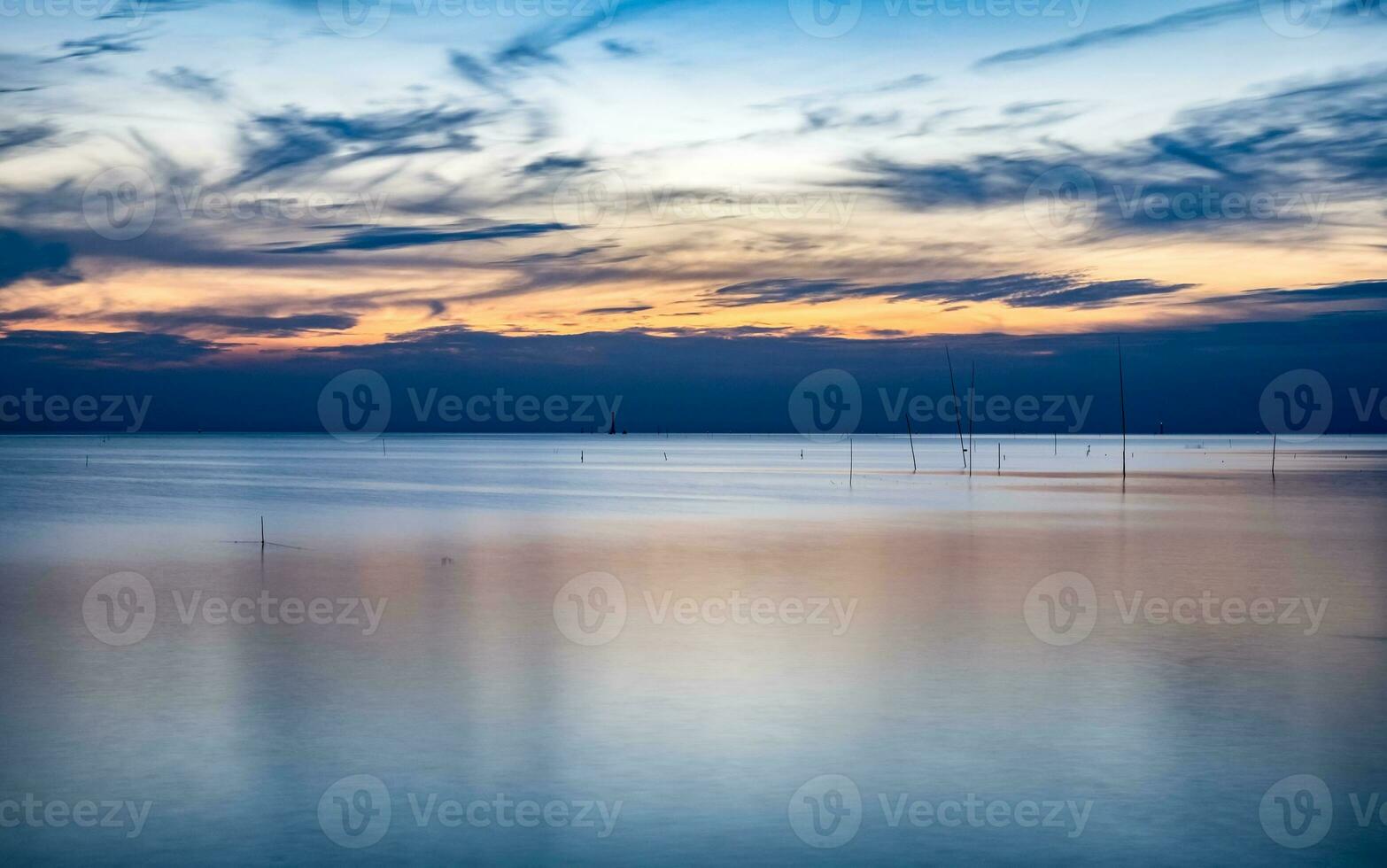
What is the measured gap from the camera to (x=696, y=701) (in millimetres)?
11641

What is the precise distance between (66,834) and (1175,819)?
703cm

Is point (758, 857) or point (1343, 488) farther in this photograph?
point (1343, 488)

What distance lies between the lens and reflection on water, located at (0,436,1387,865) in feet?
26.2

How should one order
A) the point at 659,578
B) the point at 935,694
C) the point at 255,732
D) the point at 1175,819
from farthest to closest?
the point at 659,578 → the point at 935,694 → the point at 255,732 → the point at 1175,819

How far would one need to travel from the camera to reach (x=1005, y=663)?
526 inches

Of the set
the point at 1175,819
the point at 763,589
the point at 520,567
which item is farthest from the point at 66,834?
the point at 520,567

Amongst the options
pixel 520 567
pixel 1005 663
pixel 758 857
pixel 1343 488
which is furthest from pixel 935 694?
pixel 1343 488

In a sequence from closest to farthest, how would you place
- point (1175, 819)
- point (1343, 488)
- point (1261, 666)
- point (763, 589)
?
point (1175, 819), point (1261, 666), point (763, 589), point (1343, 488)

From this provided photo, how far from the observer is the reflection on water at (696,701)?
7973 millimetres

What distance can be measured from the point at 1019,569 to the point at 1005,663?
9118mm

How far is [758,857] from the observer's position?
7449 mm

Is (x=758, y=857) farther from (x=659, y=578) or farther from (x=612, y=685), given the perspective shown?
(x=659, y=578)

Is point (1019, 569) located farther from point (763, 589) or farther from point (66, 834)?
point (66, 834)

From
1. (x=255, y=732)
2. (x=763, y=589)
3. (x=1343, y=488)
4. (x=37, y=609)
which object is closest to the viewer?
(x=255, y=732)
